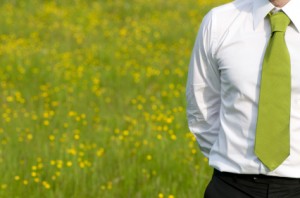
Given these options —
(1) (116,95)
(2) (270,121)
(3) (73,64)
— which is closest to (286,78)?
(2) (270,121)

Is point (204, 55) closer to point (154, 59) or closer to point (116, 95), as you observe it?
point (116, 95)

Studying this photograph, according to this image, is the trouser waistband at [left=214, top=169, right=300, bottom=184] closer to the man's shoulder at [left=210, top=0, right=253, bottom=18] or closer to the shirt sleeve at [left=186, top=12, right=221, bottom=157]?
the shirt sleeve at [left=186, top=12, right=221, bottom=157]

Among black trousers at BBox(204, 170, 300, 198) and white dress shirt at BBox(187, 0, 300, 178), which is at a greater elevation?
white dress shirt at BBox(187, 0, 300, 178)

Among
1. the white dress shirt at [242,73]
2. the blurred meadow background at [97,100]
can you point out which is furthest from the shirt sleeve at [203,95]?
the blurred meadow background at [97,100]

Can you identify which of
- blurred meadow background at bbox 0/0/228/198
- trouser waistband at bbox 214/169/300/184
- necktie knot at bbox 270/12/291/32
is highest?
necktie knot at bbox 270/12/291/32

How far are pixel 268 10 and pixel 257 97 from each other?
0.32m

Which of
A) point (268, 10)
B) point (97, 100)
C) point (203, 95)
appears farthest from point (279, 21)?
point (97, 100)

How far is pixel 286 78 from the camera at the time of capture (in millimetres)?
2588

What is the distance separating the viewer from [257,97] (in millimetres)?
2646

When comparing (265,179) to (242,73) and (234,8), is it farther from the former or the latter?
(234,8)

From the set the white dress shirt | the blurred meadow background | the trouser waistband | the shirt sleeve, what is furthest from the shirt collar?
the blurred meadow background

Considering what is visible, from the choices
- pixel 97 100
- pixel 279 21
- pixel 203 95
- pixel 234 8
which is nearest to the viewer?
pixel 279 21

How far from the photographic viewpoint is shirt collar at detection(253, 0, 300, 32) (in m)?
2.61

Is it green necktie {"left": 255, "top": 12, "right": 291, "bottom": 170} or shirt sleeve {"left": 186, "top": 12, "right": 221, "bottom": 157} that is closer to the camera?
green necktie {"left": 255, "top": 12, "right": 291, "bottom": 170}
